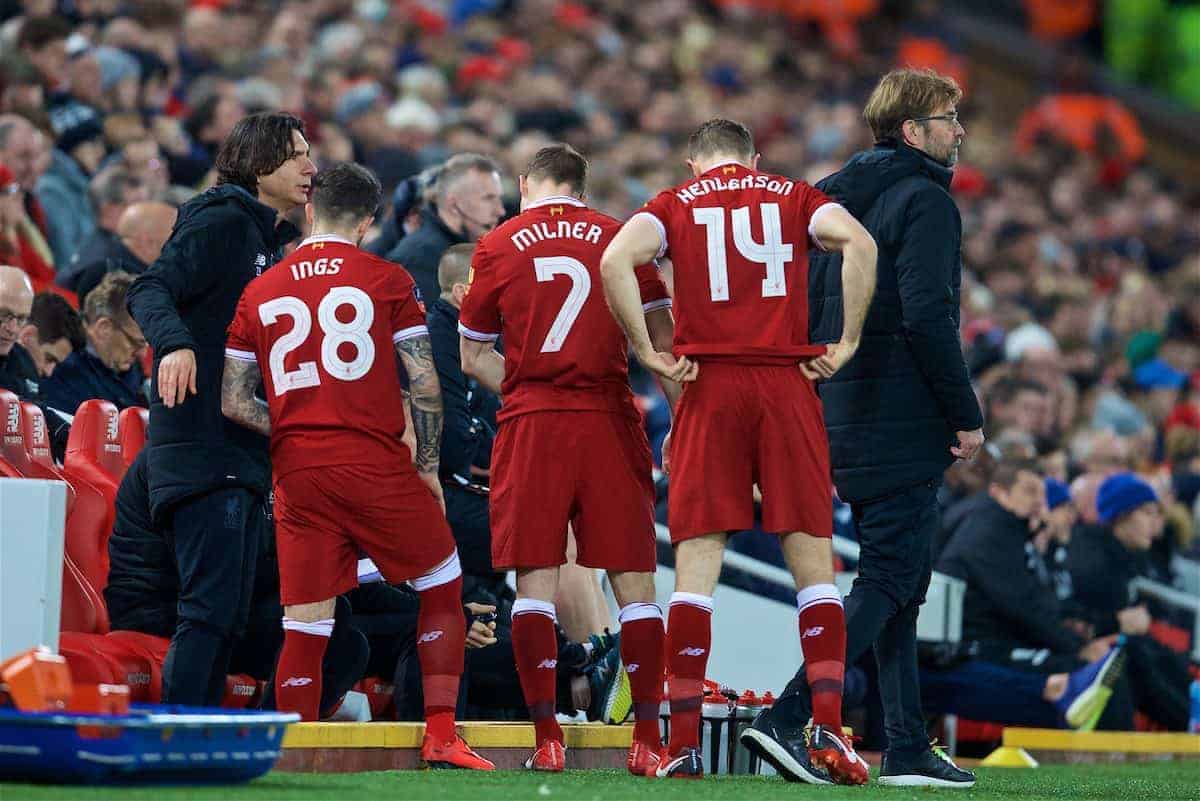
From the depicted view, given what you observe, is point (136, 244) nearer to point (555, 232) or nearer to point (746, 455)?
point (555, 232)

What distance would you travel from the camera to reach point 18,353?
7.95m

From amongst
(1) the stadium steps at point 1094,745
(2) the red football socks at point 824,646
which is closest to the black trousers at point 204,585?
(2) the red football socks at point 824,646

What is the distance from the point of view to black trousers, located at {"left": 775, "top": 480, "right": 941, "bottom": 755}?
22.1 ft

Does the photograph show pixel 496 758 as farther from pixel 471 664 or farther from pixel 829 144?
pixel 829 144

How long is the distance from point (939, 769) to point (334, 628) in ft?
6.72

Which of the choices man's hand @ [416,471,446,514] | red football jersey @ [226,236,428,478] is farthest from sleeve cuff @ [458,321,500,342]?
man's hand @ [416,471,446,514]

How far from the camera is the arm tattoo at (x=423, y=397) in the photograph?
21.5ft

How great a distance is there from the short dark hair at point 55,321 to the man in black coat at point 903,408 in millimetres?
3246

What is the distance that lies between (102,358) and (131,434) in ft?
2.62

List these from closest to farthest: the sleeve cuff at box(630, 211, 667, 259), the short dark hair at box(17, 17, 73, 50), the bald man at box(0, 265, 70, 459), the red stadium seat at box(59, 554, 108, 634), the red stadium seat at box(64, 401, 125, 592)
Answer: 1. the sleeve cuff at box(630, 211, 667, 259)
2. the red stadium seat at box(59, 554, 108, 634)
3. the red stadium seat at box(64, 401, 125, 592)
4. the bald man at box(0, 265, 70, 459)
5. the short dark hair at box(17, 17, 73, 50)

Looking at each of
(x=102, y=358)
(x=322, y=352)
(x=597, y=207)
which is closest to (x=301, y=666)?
(x=322, y=352)

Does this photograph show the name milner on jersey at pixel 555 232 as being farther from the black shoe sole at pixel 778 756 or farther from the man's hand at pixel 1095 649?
the man's hand at pixel 1095 649

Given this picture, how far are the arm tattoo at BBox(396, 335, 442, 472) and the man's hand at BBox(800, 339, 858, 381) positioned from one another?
45.5 inches

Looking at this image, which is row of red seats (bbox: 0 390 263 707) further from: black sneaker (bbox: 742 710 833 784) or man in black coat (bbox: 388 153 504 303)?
black sneaker (bbox: 742 710 833 784)
